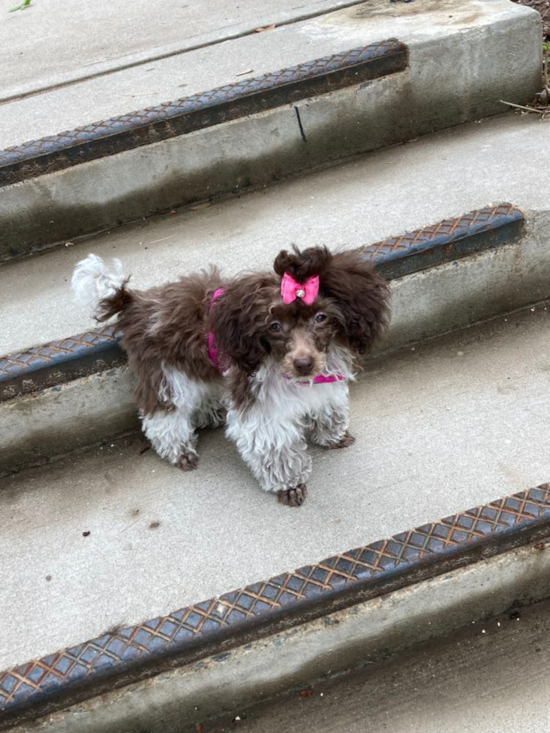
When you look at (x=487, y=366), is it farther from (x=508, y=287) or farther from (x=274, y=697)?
(x=274, y=697)

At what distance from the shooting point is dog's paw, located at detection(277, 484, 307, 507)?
245 centimetres

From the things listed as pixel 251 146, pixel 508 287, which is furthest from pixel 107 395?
pixel 508 287

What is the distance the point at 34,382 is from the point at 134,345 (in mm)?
486

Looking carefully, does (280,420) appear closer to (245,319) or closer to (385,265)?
(245,319)

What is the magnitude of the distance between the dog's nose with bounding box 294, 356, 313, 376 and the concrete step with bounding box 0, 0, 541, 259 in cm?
184

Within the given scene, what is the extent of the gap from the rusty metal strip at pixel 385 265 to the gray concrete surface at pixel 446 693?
1.40 metres

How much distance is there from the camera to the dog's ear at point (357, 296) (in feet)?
6.83

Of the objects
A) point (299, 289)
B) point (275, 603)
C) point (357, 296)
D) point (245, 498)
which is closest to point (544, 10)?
point (357, 296)

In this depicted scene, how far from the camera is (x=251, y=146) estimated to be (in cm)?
352

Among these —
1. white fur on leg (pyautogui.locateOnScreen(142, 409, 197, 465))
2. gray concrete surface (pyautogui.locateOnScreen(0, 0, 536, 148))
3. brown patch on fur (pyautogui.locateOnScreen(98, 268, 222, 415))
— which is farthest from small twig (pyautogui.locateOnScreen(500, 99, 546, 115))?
white fur on leg (pyautogui.locateOnScreen(142, 409, 197, 465))

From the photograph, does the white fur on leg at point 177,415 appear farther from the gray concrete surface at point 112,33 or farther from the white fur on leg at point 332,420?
the gray concrete surface at point 112,33

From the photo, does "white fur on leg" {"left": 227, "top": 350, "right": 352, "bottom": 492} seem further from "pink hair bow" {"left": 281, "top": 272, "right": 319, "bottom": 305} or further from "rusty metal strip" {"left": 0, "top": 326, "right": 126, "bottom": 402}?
"rusty metal strip" {"left": 0, "top": 326, "right": 126, "bottom": 402}

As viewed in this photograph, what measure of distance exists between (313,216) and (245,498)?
4.95 ft

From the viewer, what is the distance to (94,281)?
2.47 metres
